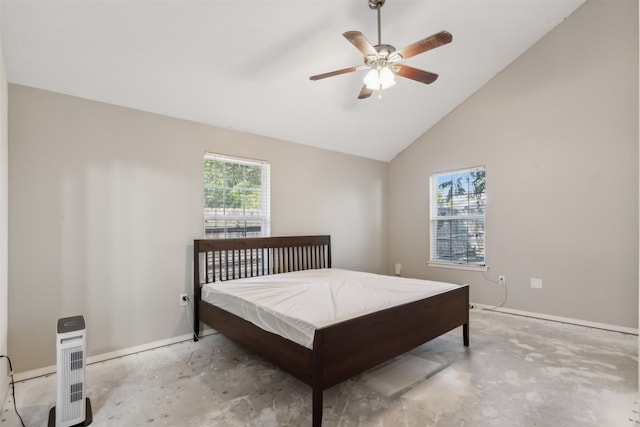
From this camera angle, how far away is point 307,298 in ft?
8.04

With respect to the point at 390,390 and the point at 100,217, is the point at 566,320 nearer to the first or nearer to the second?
the point at 390,390

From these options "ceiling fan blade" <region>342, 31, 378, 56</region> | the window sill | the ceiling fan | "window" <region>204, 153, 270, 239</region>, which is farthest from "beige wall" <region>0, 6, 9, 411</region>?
the window sill

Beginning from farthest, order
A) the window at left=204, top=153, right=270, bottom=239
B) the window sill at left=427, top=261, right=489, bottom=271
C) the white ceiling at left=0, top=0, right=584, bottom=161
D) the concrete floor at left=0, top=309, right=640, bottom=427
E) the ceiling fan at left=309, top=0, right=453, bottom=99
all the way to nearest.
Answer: the window sill at left=427, top=261, right=489, bottom=271 < the window at left=204, top=153, right=270, bottom=239 < the white ceiling at left=0, top=0, right=584, bottom=161 < the ceiling fan at left=309, top=0, right=453, bottom=99 < the concrete floor at left=0, top=309, right=640, bottom=427

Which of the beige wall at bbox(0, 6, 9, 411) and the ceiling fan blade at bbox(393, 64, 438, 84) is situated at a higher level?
the ceiling fan blade at bbox(393, 64, 438, 84)

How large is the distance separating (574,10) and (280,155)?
376 cm

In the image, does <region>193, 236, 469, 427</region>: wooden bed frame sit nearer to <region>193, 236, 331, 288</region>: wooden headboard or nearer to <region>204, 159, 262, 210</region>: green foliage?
<region>193, 236, 331, 288</region>: wooden headboard

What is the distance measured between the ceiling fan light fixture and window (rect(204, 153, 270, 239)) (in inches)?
74.5

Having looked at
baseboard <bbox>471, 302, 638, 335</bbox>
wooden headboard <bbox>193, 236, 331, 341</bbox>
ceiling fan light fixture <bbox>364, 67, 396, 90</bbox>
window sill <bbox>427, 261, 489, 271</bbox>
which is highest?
ceiling fan light fixture <bbox>364, 67, 396, 90</bbox>

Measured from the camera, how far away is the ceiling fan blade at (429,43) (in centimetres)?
193

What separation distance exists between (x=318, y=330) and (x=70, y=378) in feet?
4.79

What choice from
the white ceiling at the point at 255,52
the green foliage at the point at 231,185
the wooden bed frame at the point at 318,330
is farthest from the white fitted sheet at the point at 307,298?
the white ceiling at the point at 255,52

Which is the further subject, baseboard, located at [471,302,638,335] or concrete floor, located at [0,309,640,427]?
baseboard, located at [471,302,638,335]

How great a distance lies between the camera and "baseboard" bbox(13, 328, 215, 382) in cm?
241

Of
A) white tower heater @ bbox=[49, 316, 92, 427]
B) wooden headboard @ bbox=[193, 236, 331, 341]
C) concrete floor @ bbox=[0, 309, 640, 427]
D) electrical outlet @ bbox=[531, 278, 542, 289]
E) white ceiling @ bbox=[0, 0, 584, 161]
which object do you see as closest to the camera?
white tower heater @ bbox=[49, 316, 92, 427]
